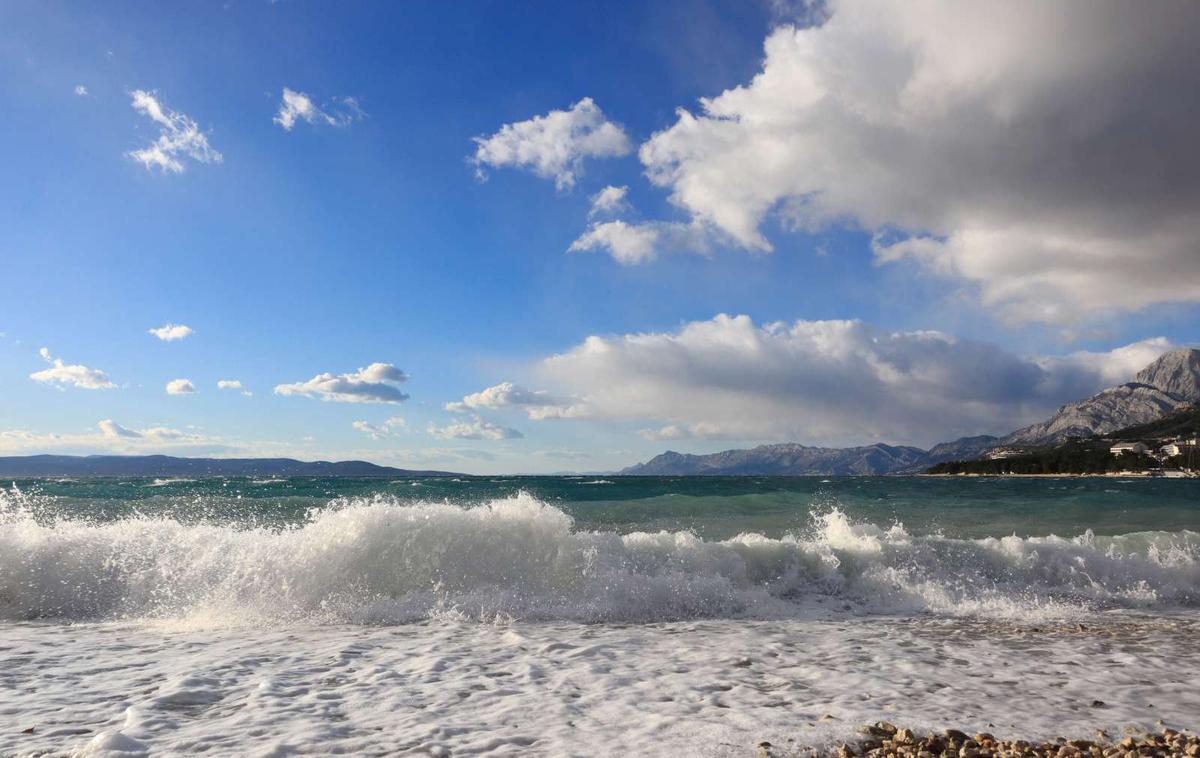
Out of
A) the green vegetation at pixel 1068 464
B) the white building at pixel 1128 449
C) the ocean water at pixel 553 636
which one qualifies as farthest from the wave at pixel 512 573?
the white building at pixel 1128 449

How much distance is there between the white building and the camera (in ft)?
506

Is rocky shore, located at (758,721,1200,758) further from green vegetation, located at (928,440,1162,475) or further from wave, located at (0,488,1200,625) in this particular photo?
green vegetation, located at (928,440,1162,475)

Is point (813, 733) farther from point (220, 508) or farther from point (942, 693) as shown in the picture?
point (220, 508)

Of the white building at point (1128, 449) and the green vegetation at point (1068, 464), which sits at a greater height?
the white building at point (1128, 449)

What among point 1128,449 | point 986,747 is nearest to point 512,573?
point 986,747

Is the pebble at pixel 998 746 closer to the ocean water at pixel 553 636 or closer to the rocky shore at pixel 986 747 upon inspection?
the rocky shore at pixel 986 747

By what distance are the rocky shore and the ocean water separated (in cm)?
→ 26

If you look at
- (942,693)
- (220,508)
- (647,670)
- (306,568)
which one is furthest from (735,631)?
(220,508)

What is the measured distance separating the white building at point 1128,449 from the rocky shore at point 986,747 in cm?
18775

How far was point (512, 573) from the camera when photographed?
13.1m

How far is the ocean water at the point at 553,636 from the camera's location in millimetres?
5922

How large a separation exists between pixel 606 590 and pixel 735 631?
3.03 metres

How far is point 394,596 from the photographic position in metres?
12.1

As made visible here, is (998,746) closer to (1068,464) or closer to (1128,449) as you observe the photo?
(1068,464)
